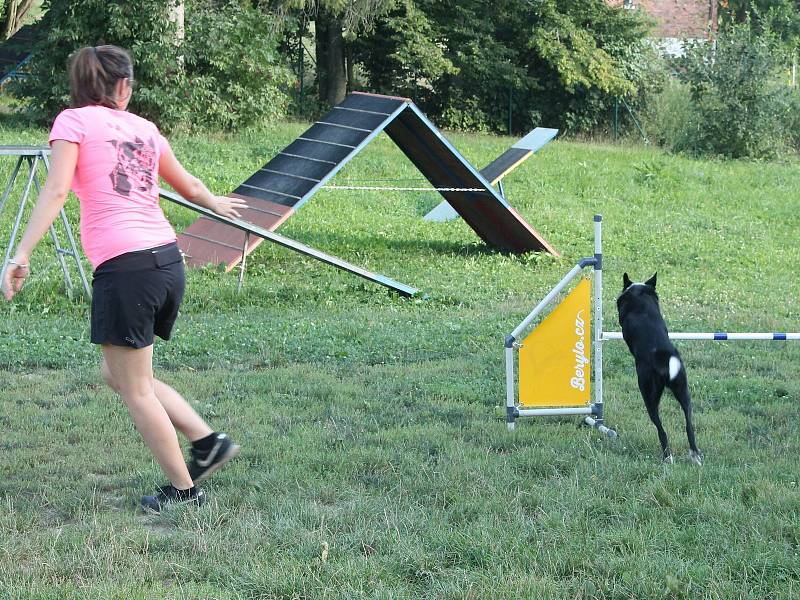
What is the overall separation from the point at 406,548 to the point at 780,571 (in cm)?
131

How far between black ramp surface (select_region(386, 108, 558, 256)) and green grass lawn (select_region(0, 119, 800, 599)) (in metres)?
1.00

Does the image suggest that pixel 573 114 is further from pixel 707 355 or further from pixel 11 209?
pixel 707 355

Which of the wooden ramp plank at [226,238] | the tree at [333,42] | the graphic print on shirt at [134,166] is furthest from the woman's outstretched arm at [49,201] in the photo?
the tree at [333,42]

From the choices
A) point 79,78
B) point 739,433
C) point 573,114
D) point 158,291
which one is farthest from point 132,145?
point 573,114

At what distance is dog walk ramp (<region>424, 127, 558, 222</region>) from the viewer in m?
12.7

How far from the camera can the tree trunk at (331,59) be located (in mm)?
24016

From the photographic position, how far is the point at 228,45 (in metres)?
18.1

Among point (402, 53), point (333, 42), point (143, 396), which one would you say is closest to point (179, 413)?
point (143, 396)

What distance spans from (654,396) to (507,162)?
861 centimetres

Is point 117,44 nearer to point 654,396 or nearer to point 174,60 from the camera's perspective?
point 174,60

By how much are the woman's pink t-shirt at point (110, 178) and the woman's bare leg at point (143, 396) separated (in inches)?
14.5

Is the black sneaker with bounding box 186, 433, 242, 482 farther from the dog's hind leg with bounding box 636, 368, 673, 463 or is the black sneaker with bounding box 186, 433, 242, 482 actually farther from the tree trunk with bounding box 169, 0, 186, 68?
the tree trunk with bounding box 169, 0, 186, 68

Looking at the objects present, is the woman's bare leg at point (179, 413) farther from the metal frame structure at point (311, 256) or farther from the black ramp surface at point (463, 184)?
the black ramp surface at point (463, 184)

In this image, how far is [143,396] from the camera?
12.4ft
